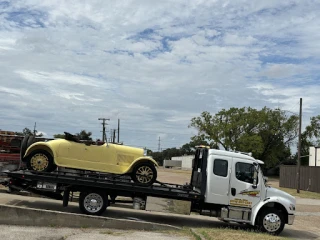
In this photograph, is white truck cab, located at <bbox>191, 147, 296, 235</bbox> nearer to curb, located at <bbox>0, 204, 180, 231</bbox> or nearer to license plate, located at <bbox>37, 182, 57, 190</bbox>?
curb, located at <bbox>0, 204, 180, 231</bbox>

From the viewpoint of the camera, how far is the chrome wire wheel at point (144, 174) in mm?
11914

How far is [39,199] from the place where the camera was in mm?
13750

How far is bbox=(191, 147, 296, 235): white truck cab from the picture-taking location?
1192 cm

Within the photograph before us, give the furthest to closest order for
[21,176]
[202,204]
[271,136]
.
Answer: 1. [271,136]
2. [202,204]
3. [21,176]

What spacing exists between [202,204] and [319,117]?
239 feet

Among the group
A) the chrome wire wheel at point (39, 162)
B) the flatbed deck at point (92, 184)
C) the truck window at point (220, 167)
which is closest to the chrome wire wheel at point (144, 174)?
the flatbed deck at point (92, 184)

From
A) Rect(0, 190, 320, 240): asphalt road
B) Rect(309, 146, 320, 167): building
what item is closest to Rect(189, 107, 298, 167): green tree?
Rect(309, 146, 320, 167): building

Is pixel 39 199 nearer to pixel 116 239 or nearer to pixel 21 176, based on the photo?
pixel 21 176

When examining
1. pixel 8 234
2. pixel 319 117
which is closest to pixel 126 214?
pixel 8 234

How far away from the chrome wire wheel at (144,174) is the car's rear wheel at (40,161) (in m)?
2.42

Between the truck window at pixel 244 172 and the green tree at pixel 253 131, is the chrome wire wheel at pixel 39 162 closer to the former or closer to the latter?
the truck window at pixel 244 172

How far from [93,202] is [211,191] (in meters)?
3.30

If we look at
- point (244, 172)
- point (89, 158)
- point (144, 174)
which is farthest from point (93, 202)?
point (244, 172)

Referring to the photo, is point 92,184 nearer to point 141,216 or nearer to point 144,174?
point 144,174
